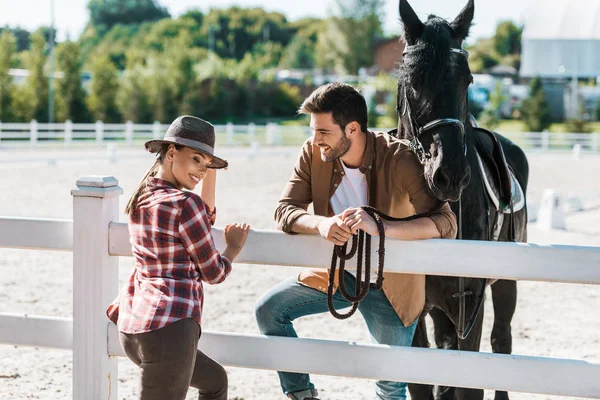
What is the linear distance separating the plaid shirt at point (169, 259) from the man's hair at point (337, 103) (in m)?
0.68

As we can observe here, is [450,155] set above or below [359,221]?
above

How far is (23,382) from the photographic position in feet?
17.6

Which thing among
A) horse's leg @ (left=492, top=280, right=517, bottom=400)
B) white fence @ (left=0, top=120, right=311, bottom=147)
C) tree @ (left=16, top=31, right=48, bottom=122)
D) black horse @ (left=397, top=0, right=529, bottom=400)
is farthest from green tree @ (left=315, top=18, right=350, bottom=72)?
black horse @ (left=397, top=0, right=529, bottom=400)

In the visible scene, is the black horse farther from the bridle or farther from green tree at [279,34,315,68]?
green tree at [279,34,315,68]

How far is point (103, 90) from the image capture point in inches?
1874

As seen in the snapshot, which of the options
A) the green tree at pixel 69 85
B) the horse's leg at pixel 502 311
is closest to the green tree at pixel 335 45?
the green tree at pixel 69 85

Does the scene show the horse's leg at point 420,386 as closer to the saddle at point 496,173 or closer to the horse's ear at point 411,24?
the saddle at point 496,173

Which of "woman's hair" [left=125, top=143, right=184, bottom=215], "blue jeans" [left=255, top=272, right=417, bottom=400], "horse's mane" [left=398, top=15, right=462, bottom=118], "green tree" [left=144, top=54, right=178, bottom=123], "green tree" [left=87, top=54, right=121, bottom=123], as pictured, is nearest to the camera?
"woman's hair" [left=125, top=143, right=184, bottom=215]

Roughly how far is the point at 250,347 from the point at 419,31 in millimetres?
1764

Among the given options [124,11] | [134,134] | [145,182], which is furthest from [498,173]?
[124,11]

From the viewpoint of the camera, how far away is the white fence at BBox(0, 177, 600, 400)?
10.9 feet

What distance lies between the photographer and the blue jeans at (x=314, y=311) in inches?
141

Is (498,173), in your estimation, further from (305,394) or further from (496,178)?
(305,394)

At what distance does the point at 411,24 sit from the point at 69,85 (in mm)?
43509
